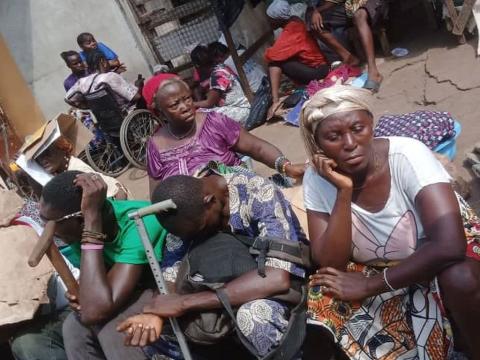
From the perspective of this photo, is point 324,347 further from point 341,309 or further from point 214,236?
point 214,236

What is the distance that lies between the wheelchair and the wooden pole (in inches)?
43.7

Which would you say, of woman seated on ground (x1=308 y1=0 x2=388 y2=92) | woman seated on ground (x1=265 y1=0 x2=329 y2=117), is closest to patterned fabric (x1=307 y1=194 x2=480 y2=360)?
woman seated on ground (x1=308 y1=0 x2=388 y2=92)

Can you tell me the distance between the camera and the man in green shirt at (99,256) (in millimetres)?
2314

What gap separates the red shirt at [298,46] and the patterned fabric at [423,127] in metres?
2.70

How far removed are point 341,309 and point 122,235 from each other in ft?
3.54

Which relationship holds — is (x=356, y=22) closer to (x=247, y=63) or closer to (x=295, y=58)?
(x=295, y=58)

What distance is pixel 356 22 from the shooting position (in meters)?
5.09

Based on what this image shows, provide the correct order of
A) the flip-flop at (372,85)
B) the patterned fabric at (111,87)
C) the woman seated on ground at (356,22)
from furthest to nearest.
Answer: the patterned fabric at (111,87) → the woman seated on ground at (356,22) → the flip-flop at (372,85)

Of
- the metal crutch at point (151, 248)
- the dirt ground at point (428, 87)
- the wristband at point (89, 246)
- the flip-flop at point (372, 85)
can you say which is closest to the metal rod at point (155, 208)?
the metal crutch at point (151, 248)

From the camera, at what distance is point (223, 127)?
329 centimetres

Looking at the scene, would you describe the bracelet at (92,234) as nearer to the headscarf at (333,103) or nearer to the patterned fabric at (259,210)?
the patterned fabric at (259,210)

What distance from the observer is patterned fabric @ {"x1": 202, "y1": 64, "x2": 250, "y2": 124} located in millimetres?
5684

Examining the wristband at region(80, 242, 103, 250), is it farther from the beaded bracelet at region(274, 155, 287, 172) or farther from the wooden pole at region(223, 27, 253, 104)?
the wooden pole at region(223, 27, 253, 104)

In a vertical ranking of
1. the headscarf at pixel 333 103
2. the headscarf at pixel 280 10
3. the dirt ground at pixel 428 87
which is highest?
the headscarf at pixel 333 103
